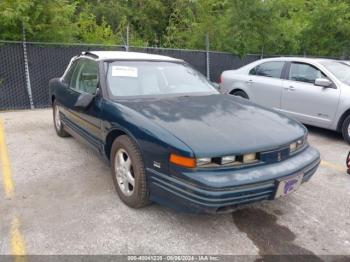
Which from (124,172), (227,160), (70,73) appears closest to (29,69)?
(70,73)

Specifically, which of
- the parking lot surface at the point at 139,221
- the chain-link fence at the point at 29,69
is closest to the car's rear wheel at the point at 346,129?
the parking lot surface at the point at 139,221

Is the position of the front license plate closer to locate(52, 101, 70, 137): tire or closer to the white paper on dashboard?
the white paper on dashboard

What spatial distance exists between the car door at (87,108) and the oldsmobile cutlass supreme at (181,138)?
2 centimetres

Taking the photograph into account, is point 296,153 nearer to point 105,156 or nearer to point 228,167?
point 228,167

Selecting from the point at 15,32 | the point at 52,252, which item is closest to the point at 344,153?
the point at 52,252

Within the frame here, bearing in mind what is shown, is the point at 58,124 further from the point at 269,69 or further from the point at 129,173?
the point at 269,69

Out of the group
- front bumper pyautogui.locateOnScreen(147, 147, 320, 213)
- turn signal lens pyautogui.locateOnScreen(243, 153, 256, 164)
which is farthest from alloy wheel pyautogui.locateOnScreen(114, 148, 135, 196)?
turn signal lens pyautogui.locateOnScreen(243, 153, 256, 164)

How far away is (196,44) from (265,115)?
8.59 meters

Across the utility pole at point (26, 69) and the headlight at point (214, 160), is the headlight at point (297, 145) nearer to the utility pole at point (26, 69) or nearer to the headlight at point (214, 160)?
the headlight at point (214, 160)

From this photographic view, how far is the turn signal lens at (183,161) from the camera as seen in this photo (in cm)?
293

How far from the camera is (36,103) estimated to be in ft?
28.9

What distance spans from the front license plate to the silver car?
135 inches

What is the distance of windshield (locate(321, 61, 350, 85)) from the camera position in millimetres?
6488

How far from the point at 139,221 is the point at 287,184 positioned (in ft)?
4.68
